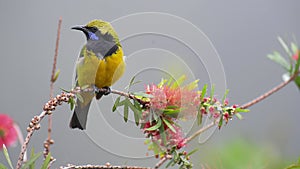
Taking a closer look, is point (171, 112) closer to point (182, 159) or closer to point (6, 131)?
point (182, 159)

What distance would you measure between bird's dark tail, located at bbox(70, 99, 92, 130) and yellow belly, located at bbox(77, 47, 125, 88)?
121 millimetres

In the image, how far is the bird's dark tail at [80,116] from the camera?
31.6 inches

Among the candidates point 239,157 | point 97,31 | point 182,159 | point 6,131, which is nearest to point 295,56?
point 239,157

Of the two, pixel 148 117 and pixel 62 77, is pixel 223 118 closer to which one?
pixel 148 117

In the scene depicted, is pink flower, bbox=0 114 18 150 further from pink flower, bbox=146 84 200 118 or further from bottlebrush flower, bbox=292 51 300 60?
bottlebrush flower, bbox=292 51 300 60

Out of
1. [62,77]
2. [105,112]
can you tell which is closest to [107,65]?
[105,112]

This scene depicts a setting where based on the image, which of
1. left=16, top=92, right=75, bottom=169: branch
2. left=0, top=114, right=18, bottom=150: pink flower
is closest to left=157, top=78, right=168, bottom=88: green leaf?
left=16, top=92, right=75, bottom=169: branch

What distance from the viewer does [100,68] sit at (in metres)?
1.00

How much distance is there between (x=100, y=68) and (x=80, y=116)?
0.22 metres

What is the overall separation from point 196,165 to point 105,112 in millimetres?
180

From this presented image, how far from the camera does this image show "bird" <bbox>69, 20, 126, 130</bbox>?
0.95 meters

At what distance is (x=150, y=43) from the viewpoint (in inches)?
28.1

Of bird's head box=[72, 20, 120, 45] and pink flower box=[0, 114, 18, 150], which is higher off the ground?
bird's head box=[72, 20, 120, 45]

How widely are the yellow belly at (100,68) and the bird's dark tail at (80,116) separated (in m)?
0.12
